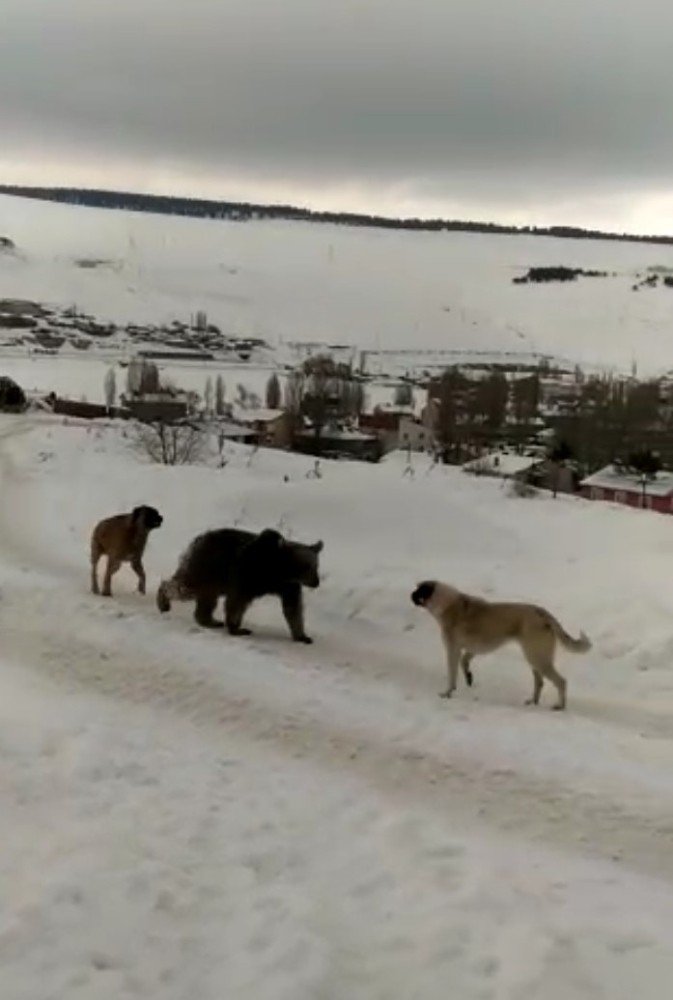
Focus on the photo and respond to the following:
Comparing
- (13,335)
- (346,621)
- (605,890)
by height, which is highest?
(605,890)

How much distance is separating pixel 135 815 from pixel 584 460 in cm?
6452

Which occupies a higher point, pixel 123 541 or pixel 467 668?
pixel 123 541

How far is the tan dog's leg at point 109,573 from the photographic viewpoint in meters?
14.2

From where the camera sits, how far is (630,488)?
53281 millimetres

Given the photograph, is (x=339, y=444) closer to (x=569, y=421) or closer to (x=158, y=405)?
(x=158, y=405)

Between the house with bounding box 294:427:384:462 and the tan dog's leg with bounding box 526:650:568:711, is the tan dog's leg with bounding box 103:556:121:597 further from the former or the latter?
the house with bounding box 294:427:384:462

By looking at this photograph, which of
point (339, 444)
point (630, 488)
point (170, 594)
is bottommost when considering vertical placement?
point (339, 444)

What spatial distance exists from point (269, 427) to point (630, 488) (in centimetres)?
2991

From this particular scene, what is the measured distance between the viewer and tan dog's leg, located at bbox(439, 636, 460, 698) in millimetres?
10803

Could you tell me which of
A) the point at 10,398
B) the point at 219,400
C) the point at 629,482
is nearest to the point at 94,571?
the point at 629,482

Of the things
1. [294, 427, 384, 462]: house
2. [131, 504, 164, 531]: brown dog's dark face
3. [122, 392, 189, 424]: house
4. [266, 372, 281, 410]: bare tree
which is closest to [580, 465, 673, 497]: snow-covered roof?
[294, 427, 384, 462]: house

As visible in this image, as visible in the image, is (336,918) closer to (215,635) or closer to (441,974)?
(441,974)

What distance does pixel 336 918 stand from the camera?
250 inches

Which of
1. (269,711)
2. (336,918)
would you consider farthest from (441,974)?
(269,711)
